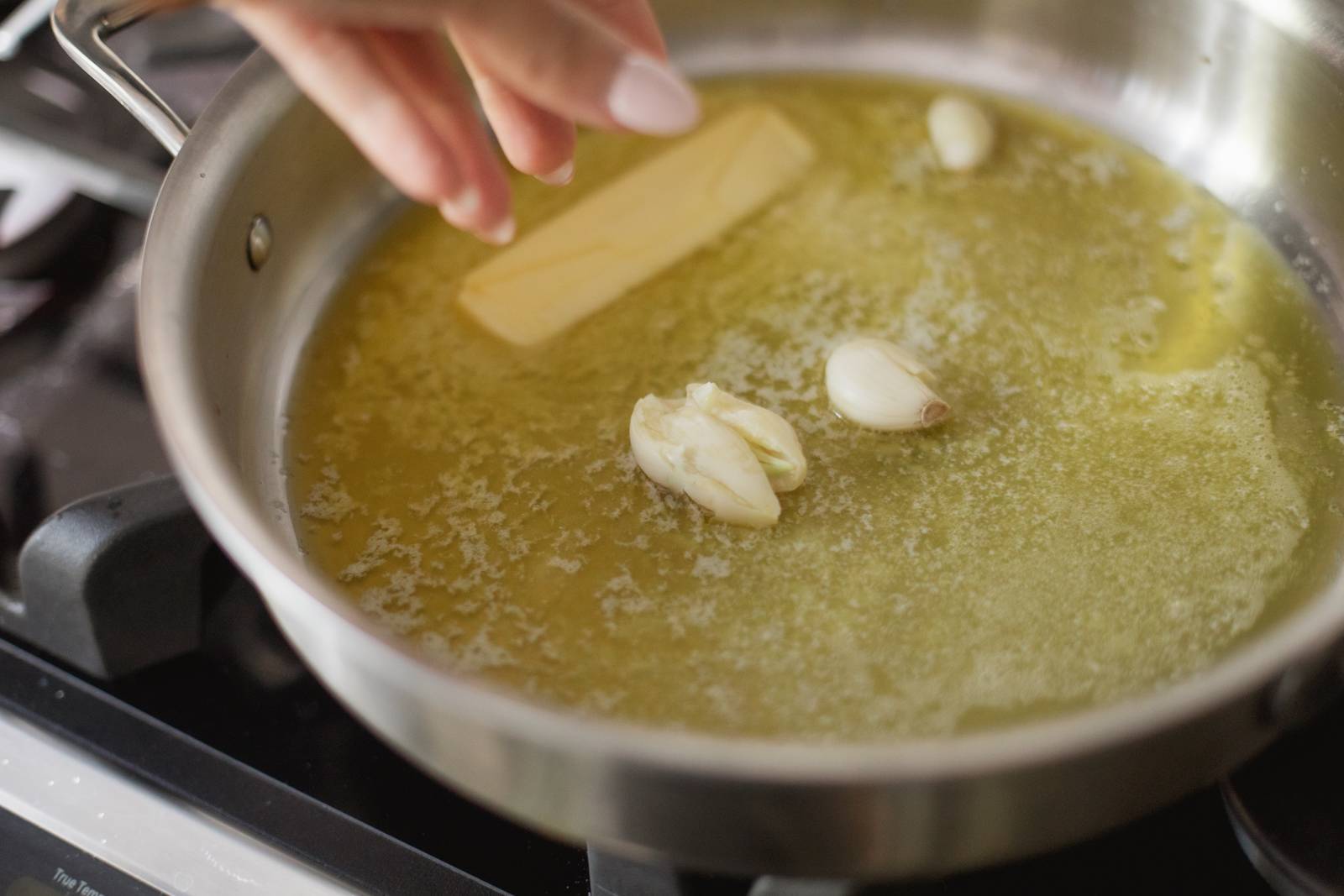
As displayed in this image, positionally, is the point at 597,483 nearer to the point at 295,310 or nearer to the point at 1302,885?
the point at 295,310

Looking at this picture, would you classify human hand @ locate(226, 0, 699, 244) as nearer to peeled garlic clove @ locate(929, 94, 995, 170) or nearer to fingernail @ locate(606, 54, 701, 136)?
fingernail @ locate(606, 54, 701, 136)

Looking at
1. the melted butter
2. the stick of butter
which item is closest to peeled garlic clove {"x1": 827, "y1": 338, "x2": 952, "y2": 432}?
the melted butter

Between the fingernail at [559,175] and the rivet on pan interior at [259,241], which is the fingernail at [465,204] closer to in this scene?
the fingernail at [559,175]

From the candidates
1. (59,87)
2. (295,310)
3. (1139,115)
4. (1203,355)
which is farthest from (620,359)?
(59,87)

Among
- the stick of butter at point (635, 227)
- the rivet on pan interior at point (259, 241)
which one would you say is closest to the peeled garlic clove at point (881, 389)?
the stick of butter at point (635, 227)

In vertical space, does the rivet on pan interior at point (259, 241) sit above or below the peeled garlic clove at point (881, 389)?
above

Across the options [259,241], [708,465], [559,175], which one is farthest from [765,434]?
[259,241]
